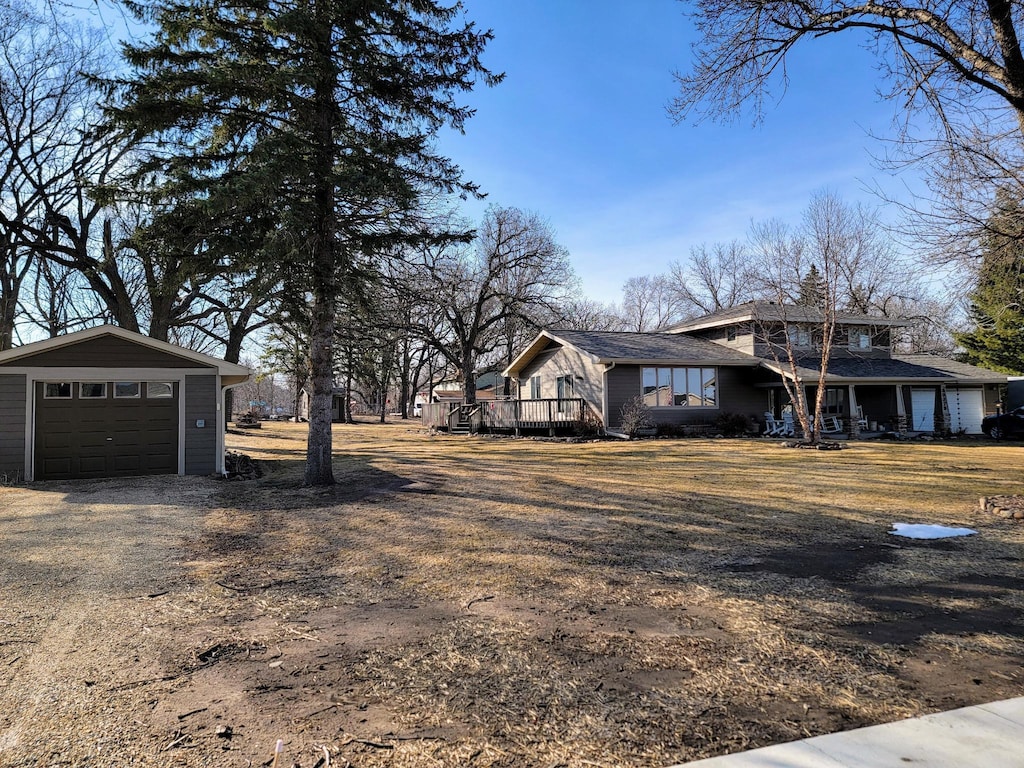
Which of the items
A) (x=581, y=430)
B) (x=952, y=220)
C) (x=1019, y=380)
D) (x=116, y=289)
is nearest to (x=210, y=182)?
(x=952, y=220)

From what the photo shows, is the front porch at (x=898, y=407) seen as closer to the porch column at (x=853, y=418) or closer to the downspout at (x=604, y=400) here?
the porch column at (x=853, y=418)

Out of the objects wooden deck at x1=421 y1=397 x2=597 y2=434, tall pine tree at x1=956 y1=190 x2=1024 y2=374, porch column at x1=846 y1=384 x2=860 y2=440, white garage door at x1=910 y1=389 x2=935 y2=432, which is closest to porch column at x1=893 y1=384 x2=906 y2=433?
white garage door at x1=910 y1=389 x2=935 y2=432

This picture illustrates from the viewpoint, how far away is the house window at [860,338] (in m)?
24.4

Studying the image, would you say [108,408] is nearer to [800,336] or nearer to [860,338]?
[800,336]

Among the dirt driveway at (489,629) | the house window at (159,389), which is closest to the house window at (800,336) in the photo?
the dirt driveway at (489,629)

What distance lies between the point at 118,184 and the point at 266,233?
2752 mm

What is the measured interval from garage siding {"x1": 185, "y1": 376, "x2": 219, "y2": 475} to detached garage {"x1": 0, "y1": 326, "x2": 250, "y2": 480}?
20 millimetres

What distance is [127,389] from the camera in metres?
12.5

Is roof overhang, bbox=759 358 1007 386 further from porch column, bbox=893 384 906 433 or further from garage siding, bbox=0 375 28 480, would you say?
garage siding, bbox=0 375 28 480

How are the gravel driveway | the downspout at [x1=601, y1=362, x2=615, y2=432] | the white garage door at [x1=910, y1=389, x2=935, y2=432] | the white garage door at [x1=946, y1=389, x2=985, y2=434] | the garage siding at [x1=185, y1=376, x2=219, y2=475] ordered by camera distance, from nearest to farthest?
the gravel driveway → the garage siding at [x1=185, y1=376, x2=219, y2=475] → the downspout at [x1=601, y1=362, x2=615, y2=432] → the white garage door at [x1=910, y1=389, x2=935, y2=432] → the white garage door at [x1=946, y1=389, x2=985, y2=434]

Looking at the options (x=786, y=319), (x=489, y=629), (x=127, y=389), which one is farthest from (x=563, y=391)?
(x=489, y=629)

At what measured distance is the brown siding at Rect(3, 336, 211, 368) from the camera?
38.9ft

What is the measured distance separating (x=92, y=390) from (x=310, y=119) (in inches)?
301

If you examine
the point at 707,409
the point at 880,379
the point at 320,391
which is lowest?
the point at 707,409
